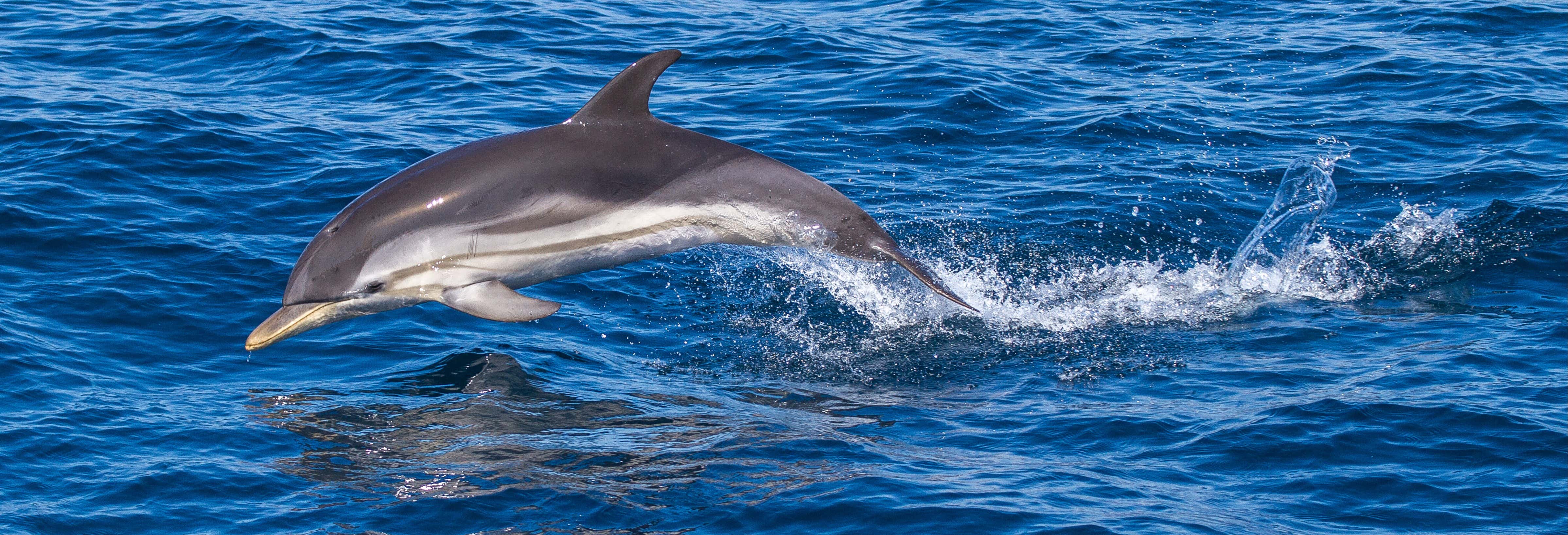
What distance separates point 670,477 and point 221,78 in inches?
448

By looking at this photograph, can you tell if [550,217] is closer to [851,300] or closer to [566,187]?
[566,187]

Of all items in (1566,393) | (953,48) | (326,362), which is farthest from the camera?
(953,48)

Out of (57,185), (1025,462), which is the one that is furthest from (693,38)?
(1025,462)

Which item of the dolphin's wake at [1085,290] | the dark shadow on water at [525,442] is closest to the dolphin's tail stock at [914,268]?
the dark shadow on water at [525,442]

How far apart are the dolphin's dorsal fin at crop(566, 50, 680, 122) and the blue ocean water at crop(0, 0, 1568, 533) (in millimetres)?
1745

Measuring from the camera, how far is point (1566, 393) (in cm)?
888

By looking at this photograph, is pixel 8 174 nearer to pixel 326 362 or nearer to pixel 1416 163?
pixel 326 362

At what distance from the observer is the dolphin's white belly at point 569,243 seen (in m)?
8.29

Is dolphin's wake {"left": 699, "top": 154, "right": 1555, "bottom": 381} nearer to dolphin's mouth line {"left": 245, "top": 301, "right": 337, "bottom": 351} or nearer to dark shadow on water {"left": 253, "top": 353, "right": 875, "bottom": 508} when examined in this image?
dark shadow on water {"left": 253, "top": 353, "right": 875, "bottom": 508}

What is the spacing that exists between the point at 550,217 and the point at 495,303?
0.57m

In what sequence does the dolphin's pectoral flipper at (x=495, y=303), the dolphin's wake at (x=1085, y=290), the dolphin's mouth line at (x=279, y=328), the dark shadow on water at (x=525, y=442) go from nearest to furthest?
the dark shadow on water at (x=525, y=442), the dolphin's pectoral flipper at (x=495, y=303), the dolphin's mouth line at (x=279, y=328), the dolphin's wake at (x=1085, y=290)

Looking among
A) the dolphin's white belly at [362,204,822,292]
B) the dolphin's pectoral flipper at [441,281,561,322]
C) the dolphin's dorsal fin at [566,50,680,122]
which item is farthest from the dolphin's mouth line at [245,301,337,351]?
the dolphin's dorsal fin at [566,50,680,122]

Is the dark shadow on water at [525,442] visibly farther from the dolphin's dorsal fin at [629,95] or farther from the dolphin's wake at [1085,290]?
the dolphin's dorsal fin at [629,95]

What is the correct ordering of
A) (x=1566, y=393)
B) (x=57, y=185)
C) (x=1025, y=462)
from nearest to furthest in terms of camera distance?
(x=1025, y=462) < (x=1566, y=393) < (x=57, y=185)
